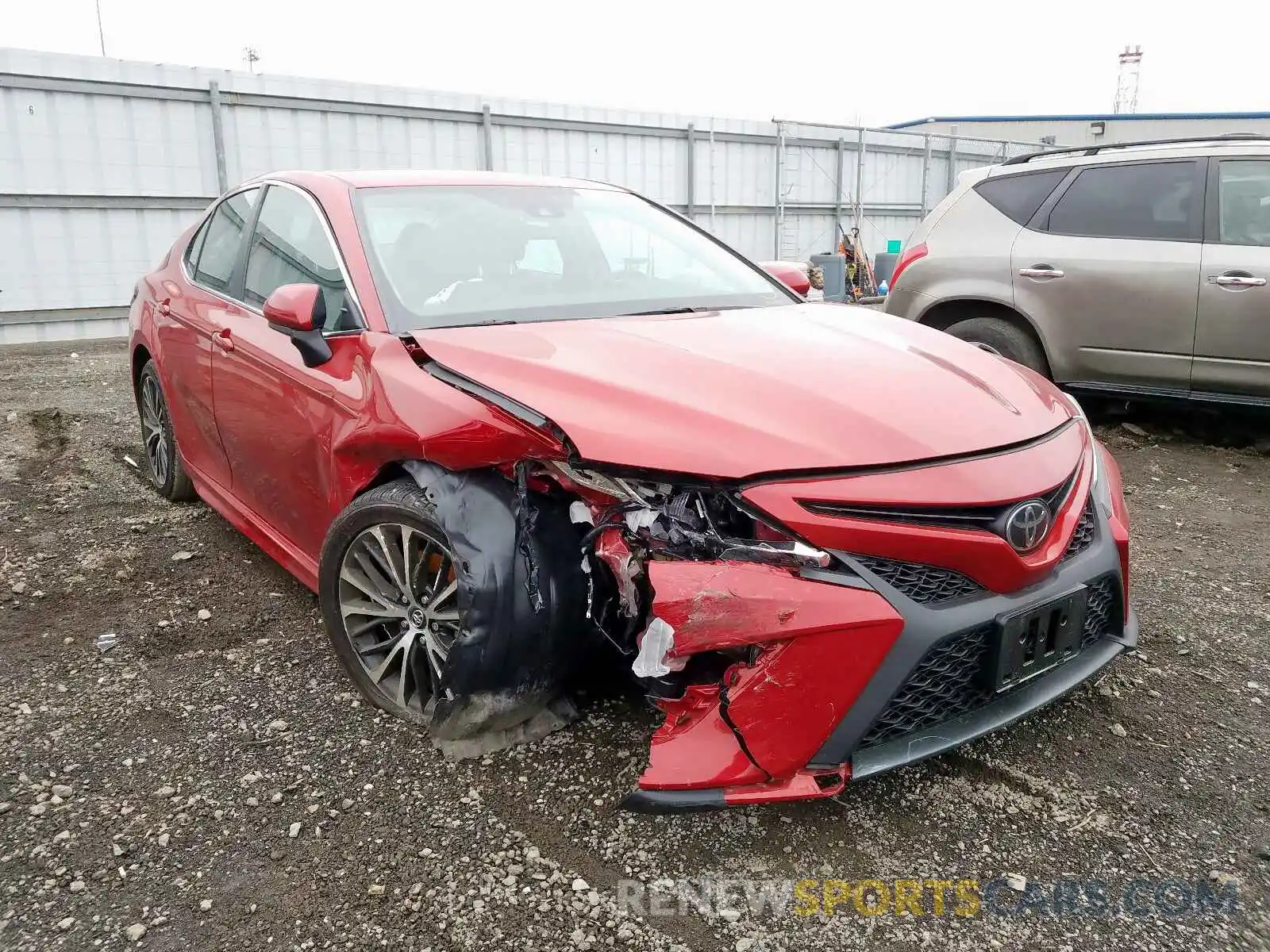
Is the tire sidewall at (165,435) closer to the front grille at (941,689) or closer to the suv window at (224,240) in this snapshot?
the suv window at (224,240)

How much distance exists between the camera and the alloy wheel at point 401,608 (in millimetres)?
2328

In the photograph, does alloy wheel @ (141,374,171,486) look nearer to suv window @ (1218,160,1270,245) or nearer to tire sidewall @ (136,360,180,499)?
tire sidewall @ (136,360,180,499)

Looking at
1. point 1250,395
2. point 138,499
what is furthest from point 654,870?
point 1250,395

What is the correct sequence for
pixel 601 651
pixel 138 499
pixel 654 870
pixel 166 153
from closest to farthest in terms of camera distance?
pixel 654 870
pixel 601 651
pixel 138 499
pixel 166 153

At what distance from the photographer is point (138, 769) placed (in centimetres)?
235

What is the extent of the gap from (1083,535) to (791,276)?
5.90ft

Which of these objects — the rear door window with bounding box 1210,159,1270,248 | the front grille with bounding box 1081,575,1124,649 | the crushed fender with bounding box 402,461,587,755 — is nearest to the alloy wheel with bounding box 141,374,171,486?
the crushed fender with bounding box 402,461,587,755

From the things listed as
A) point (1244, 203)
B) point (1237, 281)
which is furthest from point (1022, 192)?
point (1237, 281)

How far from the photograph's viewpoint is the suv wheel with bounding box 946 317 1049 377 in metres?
5.54

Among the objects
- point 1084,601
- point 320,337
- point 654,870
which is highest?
point 320,337

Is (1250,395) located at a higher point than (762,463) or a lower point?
lower

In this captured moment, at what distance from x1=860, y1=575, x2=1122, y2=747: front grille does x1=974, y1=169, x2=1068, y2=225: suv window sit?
448 cm

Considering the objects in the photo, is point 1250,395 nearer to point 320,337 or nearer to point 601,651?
point 601,651

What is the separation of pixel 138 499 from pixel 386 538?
2.73m
